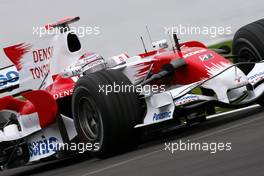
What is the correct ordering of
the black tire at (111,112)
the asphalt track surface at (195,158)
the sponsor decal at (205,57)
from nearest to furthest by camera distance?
the asphalt track surface at (195,158), the black tire at (111,112), the sponsor decal at (205,57)

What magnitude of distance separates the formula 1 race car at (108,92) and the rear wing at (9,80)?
0.01m

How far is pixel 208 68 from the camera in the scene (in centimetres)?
878

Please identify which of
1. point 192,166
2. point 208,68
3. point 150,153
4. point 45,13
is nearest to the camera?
point 192,166

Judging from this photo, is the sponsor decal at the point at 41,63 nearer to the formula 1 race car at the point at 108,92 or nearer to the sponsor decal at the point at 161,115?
the formula 1 race car at the point at 108,92

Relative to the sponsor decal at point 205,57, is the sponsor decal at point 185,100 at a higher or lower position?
lower

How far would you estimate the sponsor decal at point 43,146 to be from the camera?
912 cm

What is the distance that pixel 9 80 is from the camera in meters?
10.5

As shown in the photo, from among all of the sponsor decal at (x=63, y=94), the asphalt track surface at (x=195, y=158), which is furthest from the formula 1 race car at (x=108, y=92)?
the asphalt track surface at (x=195, y=158)

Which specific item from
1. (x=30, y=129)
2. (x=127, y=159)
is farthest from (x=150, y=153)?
(x=30, y=129)

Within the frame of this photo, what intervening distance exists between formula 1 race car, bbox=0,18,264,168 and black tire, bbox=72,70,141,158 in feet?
0.04

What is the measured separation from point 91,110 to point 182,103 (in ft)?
3.57

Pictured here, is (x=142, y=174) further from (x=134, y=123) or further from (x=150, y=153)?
(x=134, y=123)

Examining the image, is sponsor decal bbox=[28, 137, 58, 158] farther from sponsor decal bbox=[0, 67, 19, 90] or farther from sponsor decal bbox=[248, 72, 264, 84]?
sponsor decal bbox=[248, 72, 264, 84]

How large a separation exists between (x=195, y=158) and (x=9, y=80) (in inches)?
191
